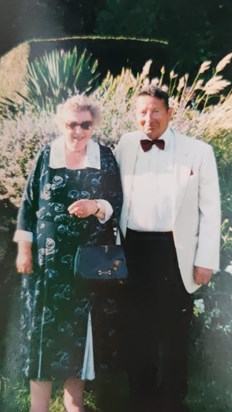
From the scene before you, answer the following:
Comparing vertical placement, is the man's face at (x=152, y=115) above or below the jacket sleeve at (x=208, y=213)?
above

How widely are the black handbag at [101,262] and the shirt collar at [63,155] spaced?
363 millimetres

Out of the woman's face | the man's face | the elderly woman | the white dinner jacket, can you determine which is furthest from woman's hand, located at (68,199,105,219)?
the man's face

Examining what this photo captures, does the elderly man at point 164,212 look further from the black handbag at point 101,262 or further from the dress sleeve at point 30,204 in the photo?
the dress sleeve at point 30,204

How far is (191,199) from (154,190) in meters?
0.17

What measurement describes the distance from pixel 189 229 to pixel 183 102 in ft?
1.85

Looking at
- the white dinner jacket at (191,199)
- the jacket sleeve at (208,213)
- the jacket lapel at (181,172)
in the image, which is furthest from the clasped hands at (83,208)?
the jacket sleeve at (208,213)

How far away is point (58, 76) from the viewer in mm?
2479

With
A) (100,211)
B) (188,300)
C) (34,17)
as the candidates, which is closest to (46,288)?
(100,211)

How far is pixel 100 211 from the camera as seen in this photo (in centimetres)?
246

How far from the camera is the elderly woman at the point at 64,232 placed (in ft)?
8.06

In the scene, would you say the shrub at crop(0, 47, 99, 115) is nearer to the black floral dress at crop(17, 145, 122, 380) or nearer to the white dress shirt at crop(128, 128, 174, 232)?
the black floral dress at crop(17, 145, 122, 380)

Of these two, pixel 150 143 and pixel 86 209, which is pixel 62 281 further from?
pixel 150 143

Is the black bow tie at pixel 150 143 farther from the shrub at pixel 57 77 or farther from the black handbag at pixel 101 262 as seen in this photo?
the black handbag at pixel 101 262

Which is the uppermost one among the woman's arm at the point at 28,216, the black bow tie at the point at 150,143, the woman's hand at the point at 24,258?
the black bow tie at the point at 150,143
